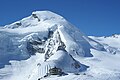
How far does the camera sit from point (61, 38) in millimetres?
182750

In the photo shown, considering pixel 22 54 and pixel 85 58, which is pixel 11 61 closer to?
pixel 22 54

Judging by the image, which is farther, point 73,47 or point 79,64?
point 73,47

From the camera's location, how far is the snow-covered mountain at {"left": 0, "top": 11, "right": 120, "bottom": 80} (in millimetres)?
150400

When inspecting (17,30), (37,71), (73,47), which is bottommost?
(37,71)

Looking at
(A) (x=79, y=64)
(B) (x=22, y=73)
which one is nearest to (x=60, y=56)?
(A) (x=79, y=64)

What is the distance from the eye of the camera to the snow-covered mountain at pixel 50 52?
150400mm

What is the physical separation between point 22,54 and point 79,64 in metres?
35.5

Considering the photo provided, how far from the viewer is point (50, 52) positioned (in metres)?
174

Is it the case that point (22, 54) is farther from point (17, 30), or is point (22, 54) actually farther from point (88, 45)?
point (88, 45)

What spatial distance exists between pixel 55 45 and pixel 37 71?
40927 millimetres

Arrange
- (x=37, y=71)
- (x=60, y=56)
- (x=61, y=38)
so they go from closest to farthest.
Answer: (x=37, y=71)
(x=60, y=56)
(x=61, y=38)

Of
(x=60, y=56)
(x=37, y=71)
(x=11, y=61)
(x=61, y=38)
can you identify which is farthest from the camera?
(x=61, y=38)

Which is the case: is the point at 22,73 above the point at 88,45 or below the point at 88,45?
below

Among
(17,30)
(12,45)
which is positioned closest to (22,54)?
(12,45)
